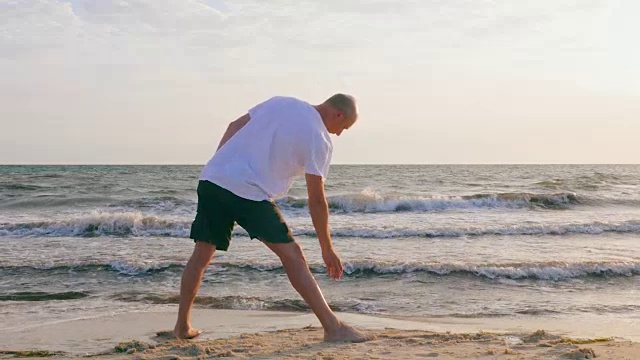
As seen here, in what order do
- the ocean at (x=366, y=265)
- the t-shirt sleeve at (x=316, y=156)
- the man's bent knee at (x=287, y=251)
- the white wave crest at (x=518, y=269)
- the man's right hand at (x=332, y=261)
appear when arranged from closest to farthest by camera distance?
the t-shirt sleeve at (x=316, y=156)
the man's right hand at (x=332, y=261)
the man's bent knee at (x=287, y=251)
the ocean at (x=366, y=265)
the white wave crest at (x=518, y=269)

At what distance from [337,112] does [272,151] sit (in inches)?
16.5

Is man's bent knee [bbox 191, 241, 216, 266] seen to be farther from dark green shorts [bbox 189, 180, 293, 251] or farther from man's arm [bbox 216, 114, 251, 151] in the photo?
man's arm [bbox 216, 114, 251, 151]

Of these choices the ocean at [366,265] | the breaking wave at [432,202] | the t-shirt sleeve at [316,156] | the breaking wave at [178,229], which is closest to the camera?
the t-shirt sleeve at [316,156]

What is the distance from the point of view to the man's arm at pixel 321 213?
356 cm

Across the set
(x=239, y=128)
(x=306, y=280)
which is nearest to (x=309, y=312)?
(x=306, y=280)

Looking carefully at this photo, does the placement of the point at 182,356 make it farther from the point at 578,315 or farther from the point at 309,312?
the point at 578,315

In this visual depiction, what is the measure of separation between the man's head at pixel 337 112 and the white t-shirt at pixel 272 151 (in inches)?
3.6

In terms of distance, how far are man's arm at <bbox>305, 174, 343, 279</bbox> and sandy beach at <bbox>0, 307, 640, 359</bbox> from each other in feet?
1.64

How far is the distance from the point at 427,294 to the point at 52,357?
4068 millimetres

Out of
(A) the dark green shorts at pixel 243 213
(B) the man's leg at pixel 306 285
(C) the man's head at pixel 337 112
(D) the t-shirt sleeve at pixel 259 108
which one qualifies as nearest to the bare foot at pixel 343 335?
(B) the man's leg at pixel 306 285

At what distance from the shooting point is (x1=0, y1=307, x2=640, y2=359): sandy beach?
12.7 ft

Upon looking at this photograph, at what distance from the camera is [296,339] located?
4281 mm

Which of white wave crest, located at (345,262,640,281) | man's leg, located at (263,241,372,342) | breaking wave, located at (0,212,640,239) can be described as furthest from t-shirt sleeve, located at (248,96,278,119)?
breaking wave, located at (0,212,640,239)

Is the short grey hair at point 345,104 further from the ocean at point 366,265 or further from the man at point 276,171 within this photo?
the ocean at point 366,265
